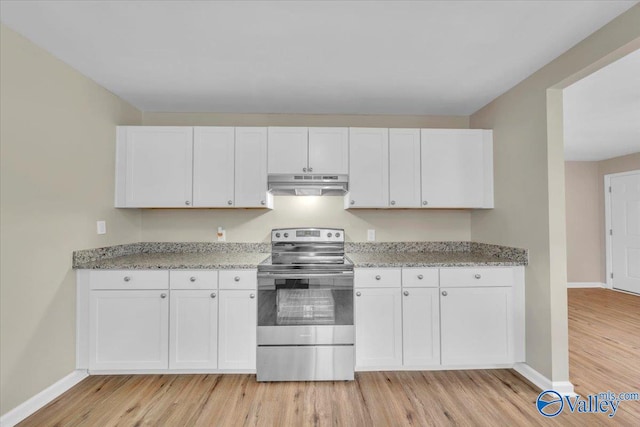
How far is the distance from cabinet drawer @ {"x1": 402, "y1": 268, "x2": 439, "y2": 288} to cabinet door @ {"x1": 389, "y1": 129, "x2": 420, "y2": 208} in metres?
0.70

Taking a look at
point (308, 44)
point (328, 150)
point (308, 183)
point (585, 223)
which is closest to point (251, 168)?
point (308, 183)

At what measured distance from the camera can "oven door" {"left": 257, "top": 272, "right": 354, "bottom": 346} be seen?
2443mm

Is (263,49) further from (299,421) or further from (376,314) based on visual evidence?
(299,421)

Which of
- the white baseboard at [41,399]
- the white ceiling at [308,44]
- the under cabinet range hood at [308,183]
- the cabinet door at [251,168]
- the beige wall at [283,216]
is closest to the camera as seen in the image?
the white ceiling at [308,44]

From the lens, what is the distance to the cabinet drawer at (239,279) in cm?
248

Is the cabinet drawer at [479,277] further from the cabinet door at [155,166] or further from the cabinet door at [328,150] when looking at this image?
the cabinet door at [155,166]

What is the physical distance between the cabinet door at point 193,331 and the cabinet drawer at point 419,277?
153 centimetres

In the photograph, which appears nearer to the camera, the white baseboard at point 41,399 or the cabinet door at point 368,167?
the white baseboard at point 41,399

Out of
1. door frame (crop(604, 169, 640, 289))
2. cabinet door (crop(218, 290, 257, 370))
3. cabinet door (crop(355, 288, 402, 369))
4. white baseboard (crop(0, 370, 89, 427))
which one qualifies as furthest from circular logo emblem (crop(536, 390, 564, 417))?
door frame (crop(604, 169, 640, 289))

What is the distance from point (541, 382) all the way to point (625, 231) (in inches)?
182

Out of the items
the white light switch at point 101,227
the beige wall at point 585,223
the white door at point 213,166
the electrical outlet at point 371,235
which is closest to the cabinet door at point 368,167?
the electrical outlet at point 371,235

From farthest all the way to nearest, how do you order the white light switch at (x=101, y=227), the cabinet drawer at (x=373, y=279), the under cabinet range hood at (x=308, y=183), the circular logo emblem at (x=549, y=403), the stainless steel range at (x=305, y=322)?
the under cabinet range hood at (x=308, y=183) < the white light switch at (x=101, y=227) < the cabinet drawer at (x=373, y=279) < the stainless steel range at (x=305, y=322) < the circular logo emblem at (x=549, y=403)

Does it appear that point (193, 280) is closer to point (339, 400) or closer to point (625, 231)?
point (339, 400)

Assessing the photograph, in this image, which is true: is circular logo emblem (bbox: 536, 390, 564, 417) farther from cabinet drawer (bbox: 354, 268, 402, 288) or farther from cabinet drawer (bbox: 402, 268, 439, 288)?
cabinet drawer (bbox: 354, 268, 402, 288)
